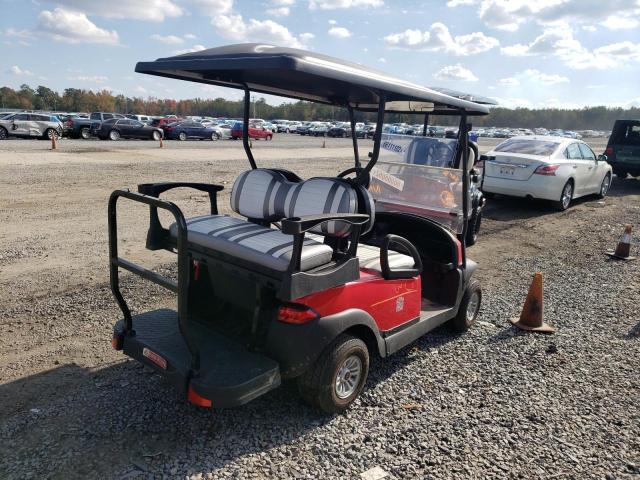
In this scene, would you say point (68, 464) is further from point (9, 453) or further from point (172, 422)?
point (172, 422)

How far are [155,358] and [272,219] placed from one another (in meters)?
1.34

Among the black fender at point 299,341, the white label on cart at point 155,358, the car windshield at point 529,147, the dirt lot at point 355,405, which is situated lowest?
the dirt lot at point 355,405

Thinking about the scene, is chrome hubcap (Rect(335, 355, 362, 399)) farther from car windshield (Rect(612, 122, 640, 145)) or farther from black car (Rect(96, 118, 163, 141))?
black car (Rect(96, 118, 163, 141))

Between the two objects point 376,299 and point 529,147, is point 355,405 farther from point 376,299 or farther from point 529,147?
point 529,147

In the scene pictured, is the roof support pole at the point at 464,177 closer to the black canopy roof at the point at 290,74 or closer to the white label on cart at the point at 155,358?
the black canopy roof at the point at 290,74

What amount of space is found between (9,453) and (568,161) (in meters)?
10.5

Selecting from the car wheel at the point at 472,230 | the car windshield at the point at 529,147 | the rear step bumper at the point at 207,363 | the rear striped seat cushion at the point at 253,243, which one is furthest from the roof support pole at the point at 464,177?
the car windshield at the point at 529,147

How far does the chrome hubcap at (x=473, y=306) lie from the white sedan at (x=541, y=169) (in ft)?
19.3

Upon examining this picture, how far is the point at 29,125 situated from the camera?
24219 millimetres

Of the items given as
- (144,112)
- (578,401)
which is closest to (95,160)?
(578,401)

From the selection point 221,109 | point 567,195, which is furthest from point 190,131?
point 221,109

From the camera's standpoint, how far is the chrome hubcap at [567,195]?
10403 mm

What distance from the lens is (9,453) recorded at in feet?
8.77

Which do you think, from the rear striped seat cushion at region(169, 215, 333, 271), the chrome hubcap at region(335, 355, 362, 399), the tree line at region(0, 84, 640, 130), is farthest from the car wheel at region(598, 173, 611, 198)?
the tree line at region(0, 84, 640, 130)
